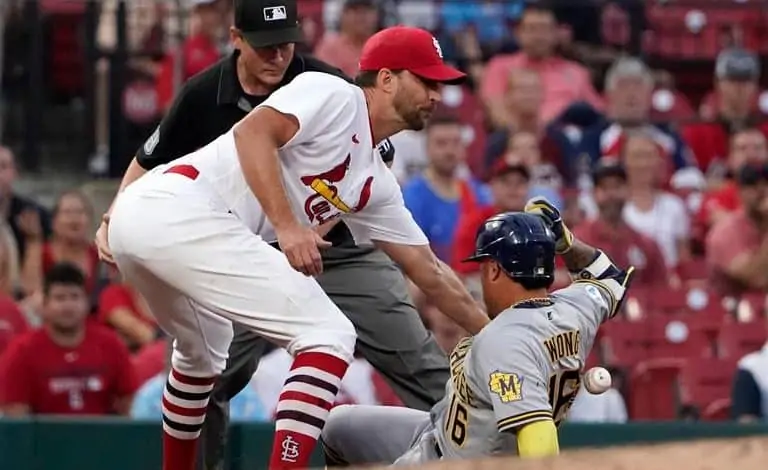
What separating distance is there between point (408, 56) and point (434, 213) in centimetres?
452

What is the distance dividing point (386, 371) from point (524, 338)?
1.79 m

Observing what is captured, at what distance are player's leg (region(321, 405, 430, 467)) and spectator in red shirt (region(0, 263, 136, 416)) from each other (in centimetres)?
326

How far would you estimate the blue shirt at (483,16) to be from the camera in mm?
12922

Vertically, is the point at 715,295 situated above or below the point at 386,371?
below

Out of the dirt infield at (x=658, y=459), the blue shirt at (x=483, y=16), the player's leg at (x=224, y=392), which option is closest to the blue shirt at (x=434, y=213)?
the blue shirt at (x=483, y=16)

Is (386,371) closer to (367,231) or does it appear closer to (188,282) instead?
(367,231)

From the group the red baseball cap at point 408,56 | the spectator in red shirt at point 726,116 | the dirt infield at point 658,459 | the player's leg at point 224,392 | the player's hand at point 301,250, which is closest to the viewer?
the dirt infield at point 658,459

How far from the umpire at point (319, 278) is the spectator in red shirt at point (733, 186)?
4386mm

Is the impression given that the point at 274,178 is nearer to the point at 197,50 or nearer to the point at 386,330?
the point at 386,330

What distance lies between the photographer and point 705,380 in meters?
9.64

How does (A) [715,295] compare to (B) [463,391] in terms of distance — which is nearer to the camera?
(B) [463,391]

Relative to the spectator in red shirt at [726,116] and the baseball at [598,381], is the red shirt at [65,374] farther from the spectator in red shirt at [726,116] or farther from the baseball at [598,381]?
the spectator in red shirt at [726,116]

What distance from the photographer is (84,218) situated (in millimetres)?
10273

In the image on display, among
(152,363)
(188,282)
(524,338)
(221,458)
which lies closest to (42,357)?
(152,363)
